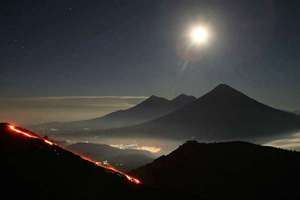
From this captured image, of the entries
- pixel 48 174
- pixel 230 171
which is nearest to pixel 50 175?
pixel 48 174

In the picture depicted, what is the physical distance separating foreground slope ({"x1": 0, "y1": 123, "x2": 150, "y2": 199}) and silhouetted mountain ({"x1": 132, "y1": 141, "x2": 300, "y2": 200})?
96.5m

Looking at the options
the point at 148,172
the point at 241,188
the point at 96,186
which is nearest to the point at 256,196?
the point at 241,188

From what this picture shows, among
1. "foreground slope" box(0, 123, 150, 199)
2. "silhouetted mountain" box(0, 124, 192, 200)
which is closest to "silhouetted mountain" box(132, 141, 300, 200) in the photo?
"silhouetted mountain" box(0, 124, 192, 200)

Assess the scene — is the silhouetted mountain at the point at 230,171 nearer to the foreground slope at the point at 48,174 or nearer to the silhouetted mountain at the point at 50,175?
the silhouetted mountain at the point at 50,175

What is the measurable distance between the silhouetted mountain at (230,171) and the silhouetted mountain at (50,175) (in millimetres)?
96215

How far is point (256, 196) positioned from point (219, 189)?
12.2 meters

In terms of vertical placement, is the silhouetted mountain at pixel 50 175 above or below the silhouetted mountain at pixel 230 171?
below

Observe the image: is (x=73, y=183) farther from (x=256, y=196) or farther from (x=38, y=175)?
(x=256, y=196)

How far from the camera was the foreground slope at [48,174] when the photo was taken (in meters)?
26.4

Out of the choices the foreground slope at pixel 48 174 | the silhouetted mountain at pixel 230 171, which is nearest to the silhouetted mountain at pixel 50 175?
the foreground slope at pixel 48 174

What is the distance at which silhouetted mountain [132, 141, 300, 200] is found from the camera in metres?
137

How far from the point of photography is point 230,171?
151m

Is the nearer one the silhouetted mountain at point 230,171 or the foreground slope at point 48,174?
the foreground slope at point 48,174

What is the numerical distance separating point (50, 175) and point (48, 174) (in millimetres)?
168
